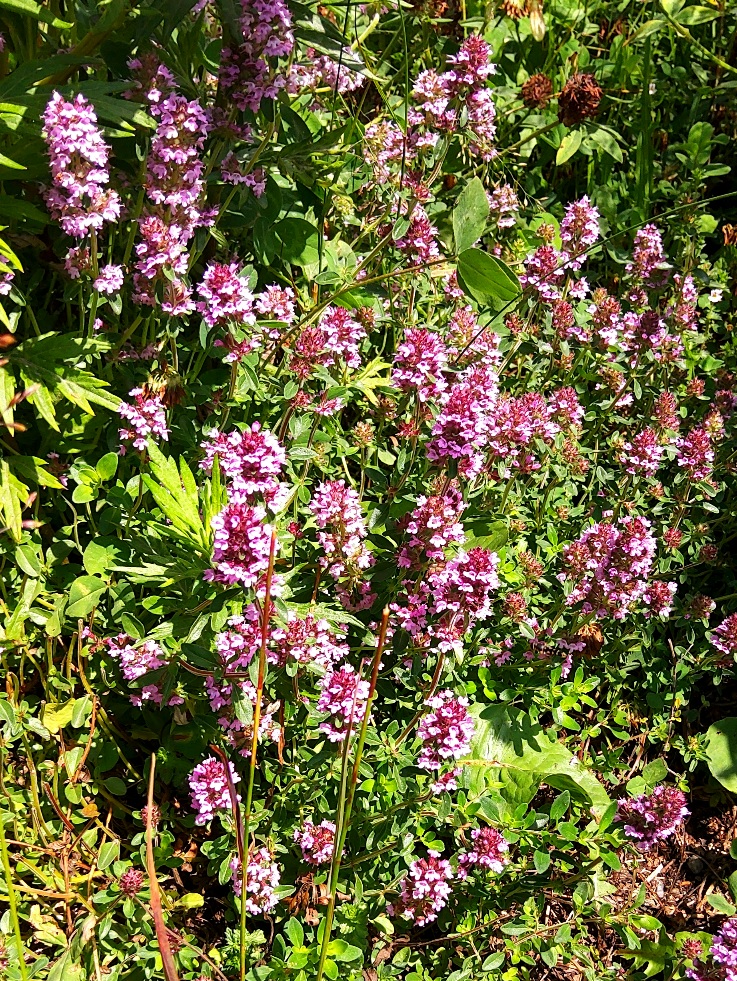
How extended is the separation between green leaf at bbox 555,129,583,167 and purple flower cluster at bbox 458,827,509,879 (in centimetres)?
265

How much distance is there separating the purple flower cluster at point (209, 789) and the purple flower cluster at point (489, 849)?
0.68m

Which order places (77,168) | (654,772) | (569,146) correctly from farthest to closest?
(569,146) → (654,772) → (77,168)

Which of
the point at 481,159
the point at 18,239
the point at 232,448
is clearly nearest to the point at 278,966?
the point at 232,448

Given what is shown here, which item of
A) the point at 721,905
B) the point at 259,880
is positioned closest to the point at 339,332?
the point at 259,880

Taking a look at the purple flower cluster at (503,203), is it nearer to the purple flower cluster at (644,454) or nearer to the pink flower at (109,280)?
the purple flower cluster at (644,454)

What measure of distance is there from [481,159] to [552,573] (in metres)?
1.82

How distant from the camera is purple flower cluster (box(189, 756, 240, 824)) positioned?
260cm

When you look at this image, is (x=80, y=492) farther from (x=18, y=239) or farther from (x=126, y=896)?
(x=126, y=896)

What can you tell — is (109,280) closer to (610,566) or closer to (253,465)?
(253,465)

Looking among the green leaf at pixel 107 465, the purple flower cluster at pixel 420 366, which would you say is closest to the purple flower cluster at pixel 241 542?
the green leaf at pixel 107 465

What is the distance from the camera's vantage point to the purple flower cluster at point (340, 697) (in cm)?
256

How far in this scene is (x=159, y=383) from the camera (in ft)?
9.04

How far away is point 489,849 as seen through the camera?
8.86ft

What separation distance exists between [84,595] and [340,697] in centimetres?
77
